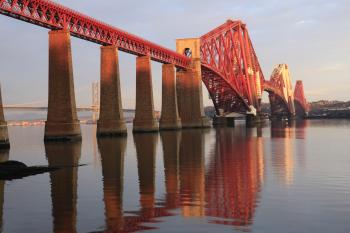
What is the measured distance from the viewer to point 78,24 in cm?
6381

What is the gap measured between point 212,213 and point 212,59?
110 metres

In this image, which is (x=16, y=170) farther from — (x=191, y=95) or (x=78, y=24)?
(x=191, y=95)

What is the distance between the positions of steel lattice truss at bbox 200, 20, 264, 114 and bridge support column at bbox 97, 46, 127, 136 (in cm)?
5536

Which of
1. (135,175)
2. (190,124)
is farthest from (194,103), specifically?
(135,175)

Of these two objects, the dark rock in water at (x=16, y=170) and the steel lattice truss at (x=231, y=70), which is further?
the steel lattice truss at (x=231, y=70)

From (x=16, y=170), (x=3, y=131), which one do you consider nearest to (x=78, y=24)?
(x=3, y=131)

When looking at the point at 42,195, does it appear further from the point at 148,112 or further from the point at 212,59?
the point at 212,59

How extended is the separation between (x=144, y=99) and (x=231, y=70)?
200 ft

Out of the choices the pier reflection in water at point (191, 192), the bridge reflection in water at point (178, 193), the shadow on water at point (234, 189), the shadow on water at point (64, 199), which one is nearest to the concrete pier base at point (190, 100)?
the shadow on water at point (234, 189)

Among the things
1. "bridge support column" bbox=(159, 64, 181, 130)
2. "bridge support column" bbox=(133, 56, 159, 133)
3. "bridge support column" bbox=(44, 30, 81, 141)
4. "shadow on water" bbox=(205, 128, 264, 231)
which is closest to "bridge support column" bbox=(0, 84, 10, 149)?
"bridge support column" bbox=(44, 30, 81, 141)

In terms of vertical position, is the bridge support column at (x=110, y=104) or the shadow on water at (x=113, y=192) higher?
the bridge support column at (x=110, y=104)

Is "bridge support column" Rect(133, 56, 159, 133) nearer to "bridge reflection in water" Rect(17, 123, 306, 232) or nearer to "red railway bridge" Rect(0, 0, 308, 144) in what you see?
"red railway bridge" Rect(0, 0, 308, 144)

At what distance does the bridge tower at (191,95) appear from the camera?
10306cm

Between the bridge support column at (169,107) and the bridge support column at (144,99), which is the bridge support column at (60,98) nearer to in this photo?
the bridge support column at (144,99)
